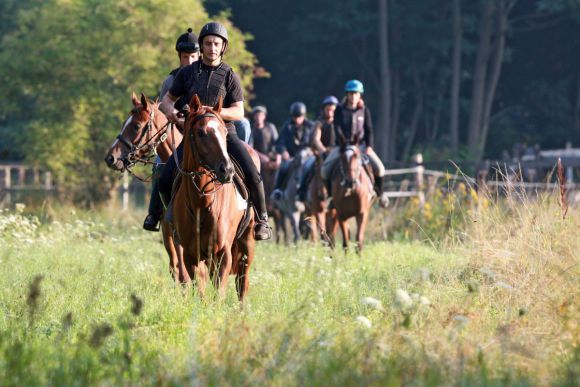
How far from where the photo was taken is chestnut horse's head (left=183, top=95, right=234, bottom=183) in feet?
31.6

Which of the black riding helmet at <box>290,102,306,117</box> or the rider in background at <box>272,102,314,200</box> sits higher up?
the black riding helmet at <box>290,102,306,117</box>

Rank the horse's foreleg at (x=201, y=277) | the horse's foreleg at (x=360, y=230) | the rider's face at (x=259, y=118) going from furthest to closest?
1. the rider's face at (x=259, y=118)
2. the horse's foreleg at (x=360, y=230)
3. the horse's foreleg at (x=201, y=277)

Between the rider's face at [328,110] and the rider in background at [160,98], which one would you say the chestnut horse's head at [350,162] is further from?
the rider in background at [160,98]

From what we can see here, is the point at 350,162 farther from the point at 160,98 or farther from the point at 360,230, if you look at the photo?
the point at 160,98

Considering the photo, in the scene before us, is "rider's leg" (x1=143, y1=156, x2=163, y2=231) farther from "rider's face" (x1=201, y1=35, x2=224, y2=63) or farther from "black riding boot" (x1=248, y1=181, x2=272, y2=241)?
"rider's face" (x1=201, y1=35, x2=224, y2=63)

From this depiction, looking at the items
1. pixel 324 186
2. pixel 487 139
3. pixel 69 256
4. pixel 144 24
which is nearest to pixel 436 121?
pixel 487 139

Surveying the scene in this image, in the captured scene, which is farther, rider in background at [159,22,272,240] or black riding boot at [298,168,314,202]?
black riding boot at [298,168,314,202]

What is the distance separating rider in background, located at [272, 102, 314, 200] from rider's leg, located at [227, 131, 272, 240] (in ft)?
41.2

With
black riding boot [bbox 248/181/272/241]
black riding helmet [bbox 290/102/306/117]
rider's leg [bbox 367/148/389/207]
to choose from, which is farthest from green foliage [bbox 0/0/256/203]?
black riding boot [bbox 248/181/272/241]

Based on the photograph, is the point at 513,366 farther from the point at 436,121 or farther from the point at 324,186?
the point at 436,121

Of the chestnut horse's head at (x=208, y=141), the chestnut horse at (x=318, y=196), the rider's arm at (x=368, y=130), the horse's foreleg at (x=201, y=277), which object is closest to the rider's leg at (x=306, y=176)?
the chestnut horse at (x=318, y=196)

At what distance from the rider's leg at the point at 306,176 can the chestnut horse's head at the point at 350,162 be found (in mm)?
2836

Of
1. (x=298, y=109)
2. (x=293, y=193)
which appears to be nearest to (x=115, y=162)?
(x=293, y=193)

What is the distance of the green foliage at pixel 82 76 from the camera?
1198 inches
